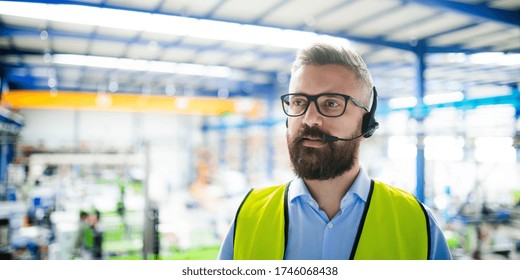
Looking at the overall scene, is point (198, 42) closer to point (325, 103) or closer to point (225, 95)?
point (325, 103)

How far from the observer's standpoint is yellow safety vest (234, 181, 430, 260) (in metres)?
1.36

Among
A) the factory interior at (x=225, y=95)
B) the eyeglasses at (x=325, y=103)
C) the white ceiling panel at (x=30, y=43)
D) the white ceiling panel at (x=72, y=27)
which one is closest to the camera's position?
the eyeglasses at (x=325, y=103)

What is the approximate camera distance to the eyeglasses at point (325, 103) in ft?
4.25

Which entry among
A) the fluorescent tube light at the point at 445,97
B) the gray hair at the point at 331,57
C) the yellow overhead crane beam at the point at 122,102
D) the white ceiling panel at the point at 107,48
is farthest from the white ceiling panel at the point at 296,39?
the gray hair at the point at 331,57

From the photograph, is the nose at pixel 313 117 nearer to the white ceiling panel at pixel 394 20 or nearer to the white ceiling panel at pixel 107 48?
the white ceiling panel at pixel 394 20

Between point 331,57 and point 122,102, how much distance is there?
660 cm

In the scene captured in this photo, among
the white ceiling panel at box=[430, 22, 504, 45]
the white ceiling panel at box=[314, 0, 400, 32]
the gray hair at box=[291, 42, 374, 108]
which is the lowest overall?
the gray hair at box=[291, 42, 374, 108]

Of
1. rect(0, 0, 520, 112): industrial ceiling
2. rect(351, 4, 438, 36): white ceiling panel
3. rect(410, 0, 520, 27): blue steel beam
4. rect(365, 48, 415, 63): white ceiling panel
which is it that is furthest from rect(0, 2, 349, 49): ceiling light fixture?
rect(410, 0, 520, 27): blue steel beam

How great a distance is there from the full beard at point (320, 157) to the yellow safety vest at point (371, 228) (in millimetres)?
144

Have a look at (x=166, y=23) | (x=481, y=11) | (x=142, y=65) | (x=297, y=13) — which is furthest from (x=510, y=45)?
(x=142, y=65)

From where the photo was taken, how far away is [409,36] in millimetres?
3928

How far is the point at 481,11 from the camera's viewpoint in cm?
293

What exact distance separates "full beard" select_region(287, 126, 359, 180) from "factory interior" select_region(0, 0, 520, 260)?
0.72 feet

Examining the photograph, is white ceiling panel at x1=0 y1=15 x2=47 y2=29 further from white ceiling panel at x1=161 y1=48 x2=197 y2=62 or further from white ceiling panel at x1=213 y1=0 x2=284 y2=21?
white ceiling panel at x1=161 y1=48 x2=197 y2=62
